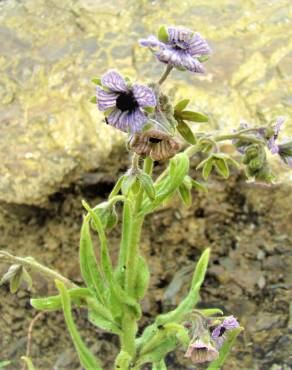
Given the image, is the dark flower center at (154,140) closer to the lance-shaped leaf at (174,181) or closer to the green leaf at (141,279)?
the lance-shaped leaf at (174,181)

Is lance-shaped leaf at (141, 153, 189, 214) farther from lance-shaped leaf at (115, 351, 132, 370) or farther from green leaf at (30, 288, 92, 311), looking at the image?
lance-shaped leaf at (115, 351, 132, 370)

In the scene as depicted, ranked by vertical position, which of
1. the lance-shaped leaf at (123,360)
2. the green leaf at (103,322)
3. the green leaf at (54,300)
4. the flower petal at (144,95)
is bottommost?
the lance-shaped leaf at (123,360)

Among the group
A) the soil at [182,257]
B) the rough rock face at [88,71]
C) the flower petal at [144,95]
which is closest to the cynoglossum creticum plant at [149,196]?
the flower petal at [144,95]

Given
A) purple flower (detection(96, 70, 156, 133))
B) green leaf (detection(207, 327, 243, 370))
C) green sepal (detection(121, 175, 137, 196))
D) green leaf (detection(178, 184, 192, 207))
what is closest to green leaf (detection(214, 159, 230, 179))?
green leaf (detection(178, 184, 192, 207))

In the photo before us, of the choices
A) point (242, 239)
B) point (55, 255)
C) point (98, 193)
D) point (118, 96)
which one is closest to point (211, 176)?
point (242, 239)

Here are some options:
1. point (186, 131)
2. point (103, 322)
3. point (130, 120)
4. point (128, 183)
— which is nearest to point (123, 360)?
point (103, 322)

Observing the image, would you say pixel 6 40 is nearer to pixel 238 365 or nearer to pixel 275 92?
pixel 275 92
